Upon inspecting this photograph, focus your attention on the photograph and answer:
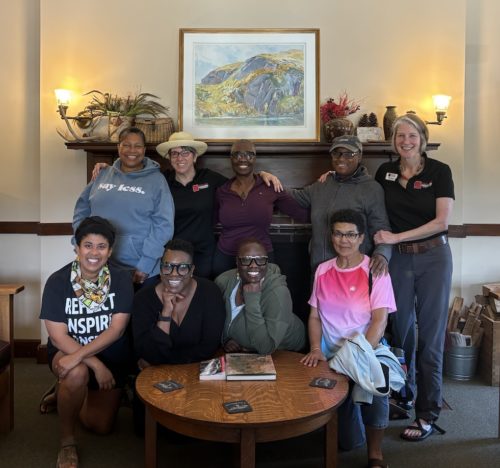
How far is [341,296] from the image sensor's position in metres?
2.40

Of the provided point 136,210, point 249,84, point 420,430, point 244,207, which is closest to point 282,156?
point 249,84

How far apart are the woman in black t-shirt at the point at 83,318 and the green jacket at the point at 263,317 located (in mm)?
501

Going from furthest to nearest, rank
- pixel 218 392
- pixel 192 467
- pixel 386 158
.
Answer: pixel 386 158, pixel 192 467, pixel 218 392

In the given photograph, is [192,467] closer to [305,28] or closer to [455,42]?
[305,28]

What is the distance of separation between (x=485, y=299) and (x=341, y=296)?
177cm

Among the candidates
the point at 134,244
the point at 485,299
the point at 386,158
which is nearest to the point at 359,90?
the point at 386,158

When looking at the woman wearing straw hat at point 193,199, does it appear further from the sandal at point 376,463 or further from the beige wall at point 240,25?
the sandal at point 376,463

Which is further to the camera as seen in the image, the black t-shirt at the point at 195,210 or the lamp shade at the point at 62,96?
the lamp shade at the point at 62,96

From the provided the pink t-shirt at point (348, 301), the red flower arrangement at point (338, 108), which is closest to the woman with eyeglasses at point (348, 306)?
the pink t-shirt at point (348, 301)

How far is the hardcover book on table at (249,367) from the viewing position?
2.06m

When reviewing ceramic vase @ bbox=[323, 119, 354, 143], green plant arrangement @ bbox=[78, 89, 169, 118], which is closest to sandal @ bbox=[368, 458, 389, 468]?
ceramic vase @ bbox=[323, 119, 354, 143]

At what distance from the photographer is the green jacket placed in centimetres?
233

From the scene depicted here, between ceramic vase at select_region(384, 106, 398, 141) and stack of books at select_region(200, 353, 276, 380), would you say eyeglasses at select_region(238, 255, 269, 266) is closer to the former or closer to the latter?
stack of books at select_region(200, 353, 276, 380)

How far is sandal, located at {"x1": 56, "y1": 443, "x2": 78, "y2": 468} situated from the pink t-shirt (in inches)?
50.2
